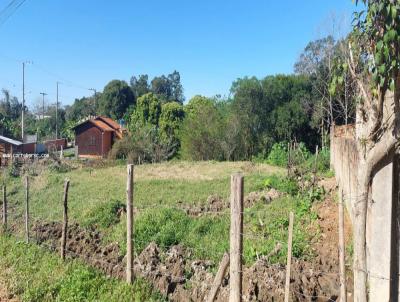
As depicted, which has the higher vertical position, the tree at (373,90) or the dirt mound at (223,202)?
the tree at (373,90)

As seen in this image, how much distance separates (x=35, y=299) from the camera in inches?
195

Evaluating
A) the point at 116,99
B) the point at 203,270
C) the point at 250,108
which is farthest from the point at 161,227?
the point at 116,99

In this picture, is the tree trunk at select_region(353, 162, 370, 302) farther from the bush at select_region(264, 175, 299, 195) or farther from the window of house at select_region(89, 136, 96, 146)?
the window of house at select_region(89, 136, 96, 146)

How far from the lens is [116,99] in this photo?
4819 centimetres

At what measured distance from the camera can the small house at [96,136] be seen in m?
36.8

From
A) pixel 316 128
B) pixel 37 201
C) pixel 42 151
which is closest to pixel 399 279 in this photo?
pixel 37 201

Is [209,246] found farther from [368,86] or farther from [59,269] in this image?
[368,86]

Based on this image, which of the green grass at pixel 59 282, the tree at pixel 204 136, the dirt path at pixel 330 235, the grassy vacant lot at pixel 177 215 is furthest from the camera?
the tree at pixel 204 136

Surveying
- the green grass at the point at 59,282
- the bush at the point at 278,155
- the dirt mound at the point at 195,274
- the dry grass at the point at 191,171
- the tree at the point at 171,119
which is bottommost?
the green grass at the point at 59,282

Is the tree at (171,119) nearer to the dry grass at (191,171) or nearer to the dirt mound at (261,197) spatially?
the dry grass at (191,171)

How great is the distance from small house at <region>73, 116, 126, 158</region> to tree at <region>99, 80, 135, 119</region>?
10.3m

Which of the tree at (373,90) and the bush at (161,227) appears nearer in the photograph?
the tree at (373,90)

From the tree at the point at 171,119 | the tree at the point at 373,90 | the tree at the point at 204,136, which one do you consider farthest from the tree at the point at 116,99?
the tree at the point at 373,90

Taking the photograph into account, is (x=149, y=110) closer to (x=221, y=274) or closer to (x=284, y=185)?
(x=284, y=185)
